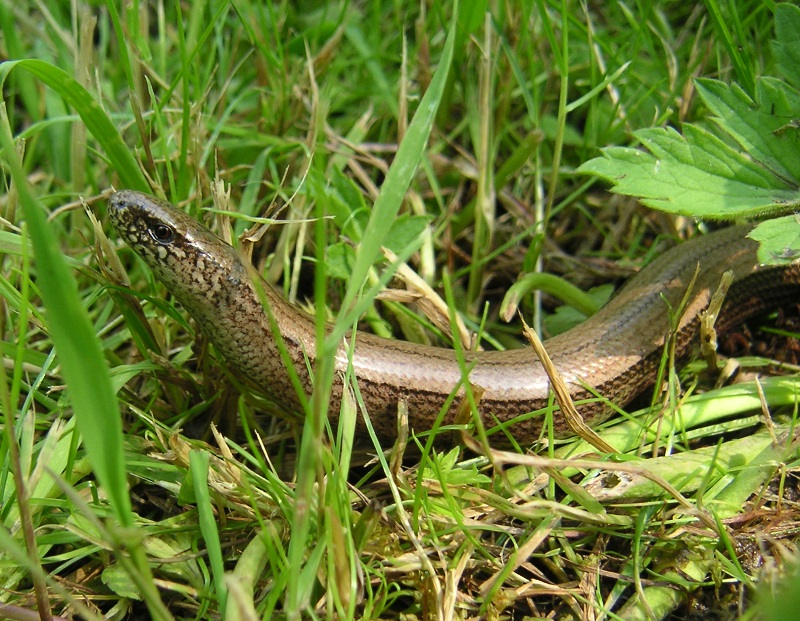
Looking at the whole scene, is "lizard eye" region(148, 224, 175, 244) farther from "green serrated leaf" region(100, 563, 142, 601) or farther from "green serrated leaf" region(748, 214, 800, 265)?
"green serrated leaf" region(748, 214, 800, 265)

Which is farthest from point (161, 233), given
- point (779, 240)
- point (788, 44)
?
point (788, 44)

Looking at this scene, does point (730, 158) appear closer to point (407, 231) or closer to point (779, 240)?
point (779, 240)

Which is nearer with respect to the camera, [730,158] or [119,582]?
[119,582]

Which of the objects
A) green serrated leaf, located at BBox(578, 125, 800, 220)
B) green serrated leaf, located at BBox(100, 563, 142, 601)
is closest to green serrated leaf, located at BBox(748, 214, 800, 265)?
green serrated leaf, located at BBox(578, 125, 800, 220)

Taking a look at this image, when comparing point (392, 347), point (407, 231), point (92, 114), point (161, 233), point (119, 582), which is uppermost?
point (92, 114)

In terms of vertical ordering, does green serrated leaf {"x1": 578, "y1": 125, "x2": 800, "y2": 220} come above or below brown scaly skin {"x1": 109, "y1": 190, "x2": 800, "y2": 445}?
above

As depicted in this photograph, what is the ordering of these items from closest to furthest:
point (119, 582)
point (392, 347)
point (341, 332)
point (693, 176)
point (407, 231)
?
point (341, 332) → point (119, 582) → point (693, 176) → point (392, 347) → point (407, 231)
